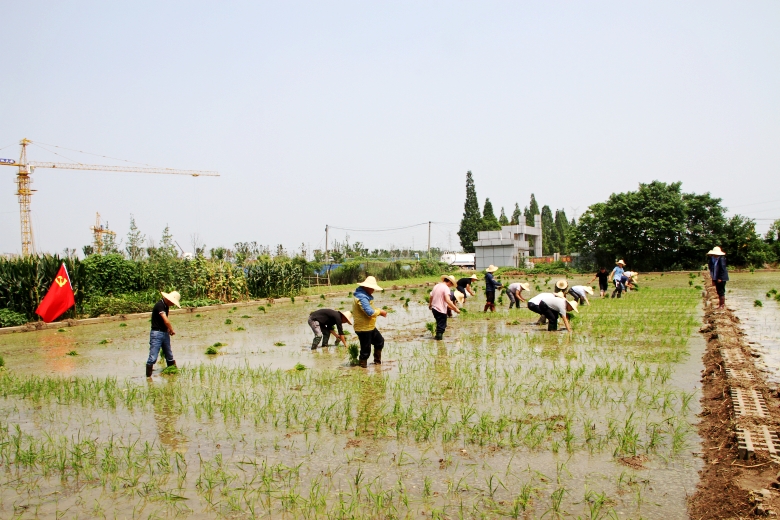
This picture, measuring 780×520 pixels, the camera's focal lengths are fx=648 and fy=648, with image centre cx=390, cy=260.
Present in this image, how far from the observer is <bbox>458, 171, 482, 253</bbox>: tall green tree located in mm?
80375

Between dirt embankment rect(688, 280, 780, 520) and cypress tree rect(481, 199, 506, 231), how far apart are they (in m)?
70.3

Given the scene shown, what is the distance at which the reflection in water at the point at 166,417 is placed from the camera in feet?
22.9

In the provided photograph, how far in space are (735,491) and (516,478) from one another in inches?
66.6

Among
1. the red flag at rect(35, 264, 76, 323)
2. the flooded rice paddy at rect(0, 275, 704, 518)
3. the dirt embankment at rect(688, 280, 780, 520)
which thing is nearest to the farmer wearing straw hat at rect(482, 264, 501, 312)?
the flooded rice paddy at rect(0, 275, 704, 518)

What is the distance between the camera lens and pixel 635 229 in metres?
53.3

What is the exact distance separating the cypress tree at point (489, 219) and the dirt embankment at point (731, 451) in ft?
231

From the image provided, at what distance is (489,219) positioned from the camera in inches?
3243

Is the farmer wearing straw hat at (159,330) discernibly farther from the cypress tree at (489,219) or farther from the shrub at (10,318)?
the cypress tree at (489,219)

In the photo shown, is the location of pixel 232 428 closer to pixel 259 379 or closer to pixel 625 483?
pixel 259 379

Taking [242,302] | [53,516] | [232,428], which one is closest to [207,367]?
[232,428]

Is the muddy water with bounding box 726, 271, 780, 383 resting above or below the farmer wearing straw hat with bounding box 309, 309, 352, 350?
below

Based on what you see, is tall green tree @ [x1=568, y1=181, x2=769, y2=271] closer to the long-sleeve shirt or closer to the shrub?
the long-sleeve shirt

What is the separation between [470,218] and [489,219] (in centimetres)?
304

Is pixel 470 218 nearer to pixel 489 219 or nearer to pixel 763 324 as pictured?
pixel 489 219
